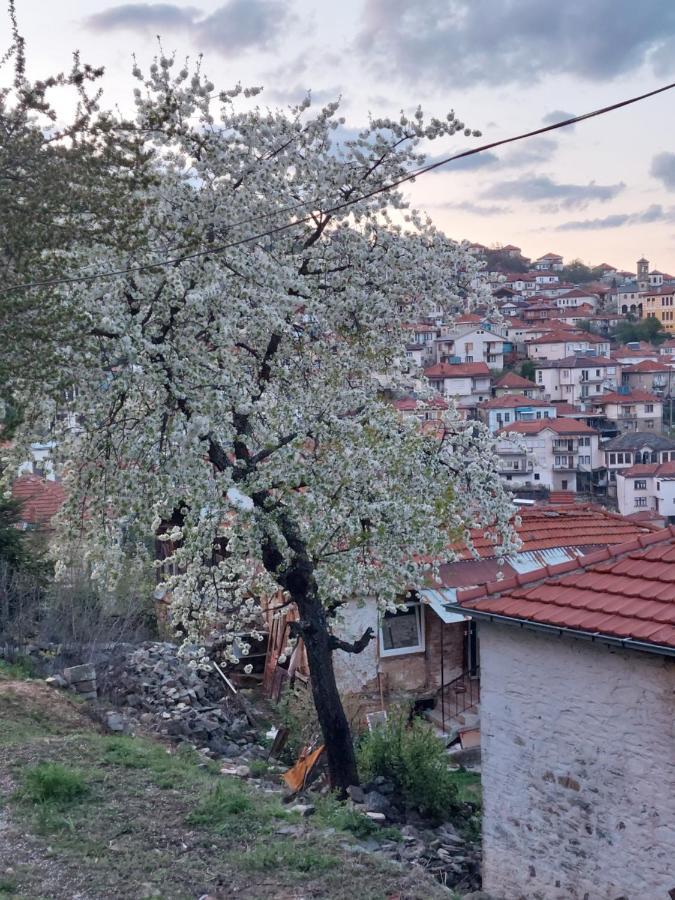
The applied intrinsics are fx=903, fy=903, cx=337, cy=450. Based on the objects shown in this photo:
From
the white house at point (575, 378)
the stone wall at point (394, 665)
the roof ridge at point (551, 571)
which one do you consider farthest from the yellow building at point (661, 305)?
the roof ridge at point (551, 571)

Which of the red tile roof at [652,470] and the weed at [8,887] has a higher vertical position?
the red tile roof at [652,470]

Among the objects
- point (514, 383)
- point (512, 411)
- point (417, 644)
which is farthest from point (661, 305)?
point (417, 644)

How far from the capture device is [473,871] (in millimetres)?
8375

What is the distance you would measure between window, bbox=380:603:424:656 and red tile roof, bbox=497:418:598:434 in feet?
169

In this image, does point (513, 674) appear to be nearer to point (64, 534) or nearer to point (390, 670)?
point (64, 534)

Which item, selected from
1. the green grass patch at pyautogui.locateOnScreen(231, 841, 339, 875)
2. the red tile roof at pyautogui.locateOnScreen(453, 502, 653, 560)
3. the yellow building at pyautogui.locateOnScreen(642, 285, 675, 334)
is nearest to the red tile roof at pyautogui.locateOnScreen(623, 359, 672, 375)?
the yellow building at pyautogui.locateOnScreen(642, 285, 675, 334)

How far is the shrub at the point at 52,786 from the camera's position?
780 centimetres

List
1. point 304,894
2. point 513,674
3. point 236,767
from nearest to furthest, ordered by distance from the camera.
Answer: point 304,894 < point 513,674 < point 236,767

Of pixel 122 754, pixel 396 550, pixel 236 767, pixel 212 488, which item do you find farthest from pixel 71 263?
pixel 236 767

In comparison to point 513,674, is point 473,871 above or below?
below

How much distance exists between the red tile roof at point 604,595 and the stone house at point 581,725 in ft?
0.04

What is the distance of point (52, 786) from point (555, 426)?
2456 inches

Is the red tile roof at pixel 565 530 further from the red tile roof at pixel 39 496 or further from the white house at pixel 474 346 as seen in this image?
the white house at pixel 474 346

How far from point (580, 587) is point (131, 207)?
17.3 feet
